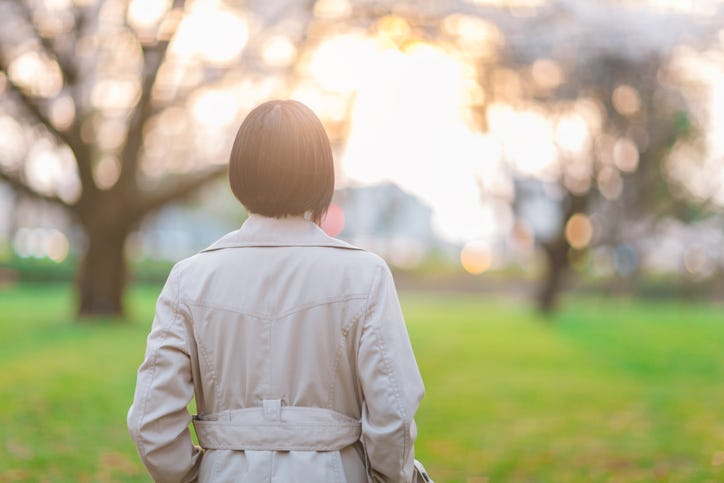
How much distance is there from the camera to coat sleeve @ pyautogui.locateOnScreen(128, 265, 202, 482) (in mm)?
2275

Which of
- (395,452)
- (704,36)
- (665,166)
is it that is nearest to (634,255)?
(665,166)

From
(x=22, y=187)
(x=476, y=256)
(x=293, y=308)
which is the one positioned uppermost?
(x=293, y=308)

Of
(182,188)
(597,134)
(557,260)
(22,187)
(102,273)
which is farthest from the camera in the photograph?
(557,260)

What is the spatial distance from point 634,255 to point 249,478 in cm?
2740

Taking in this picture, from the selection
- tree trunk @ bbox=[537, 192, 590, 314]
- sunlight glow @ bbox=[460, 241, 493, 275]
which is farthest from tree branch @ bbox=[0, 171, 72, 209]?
sunlight glow @ bbox=[460, 241, 493, 275]

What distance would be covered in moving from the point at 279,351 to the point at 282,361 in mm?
25

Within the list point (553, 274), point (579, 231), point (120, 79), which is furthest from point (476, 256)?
point (120, 79)

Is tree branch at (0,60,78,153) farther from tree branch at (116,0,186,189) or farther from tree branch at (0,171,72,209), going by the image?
tree branch at (0,171,72,209)

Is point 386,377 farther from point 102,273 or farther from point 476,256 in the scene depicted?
point 476,256

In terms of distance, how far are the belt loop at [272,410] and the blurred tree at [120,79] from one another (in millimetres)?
12452

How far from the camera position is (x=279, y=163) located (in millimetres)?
2332

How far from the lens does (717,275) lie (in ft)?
100

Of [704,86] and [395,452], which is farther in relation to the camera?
[704,86]

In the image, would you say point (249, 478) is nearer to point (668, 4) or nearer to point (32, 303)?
point (668, 4)
